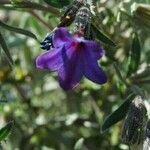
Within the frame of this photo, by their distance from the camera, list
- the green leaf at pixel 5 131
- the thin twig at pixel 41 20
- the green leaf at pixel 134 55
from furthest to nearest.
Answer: the thin twig at pixel 41 20 < the green leaf at pixel 134 55 < the green leaf at pixel 5 131

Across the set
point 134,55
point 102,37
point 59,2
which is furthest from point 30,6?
point 134,55

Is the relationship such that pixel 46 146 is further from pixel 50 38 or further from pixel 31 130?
pixel 50 38

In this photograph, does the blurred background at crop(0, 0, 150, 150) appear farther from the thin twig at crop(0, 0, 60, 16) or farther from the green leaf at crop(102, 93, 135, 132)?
the green leaf at crop(102, 93, 135, 132)

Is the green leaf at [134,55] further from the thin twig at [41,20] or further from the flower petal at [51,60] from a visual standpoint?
the flower petal at [51,60]

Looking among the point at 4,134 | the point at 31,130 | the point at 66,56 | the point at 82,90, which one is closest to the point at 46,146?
the point at 31,130

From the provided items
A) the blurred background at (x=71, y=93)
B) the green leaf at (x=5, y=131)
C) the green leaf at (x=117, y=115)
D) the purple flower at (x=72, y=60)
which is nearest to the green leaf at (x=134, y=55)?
the blurred background at (x=71, y=93)

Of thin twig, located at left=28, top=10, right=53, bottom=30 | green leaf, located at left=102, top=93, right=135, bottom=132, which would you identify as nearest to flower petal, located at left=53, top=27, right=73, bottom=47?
green leaf, located at left=102, top=93, right=135, bottom=132
